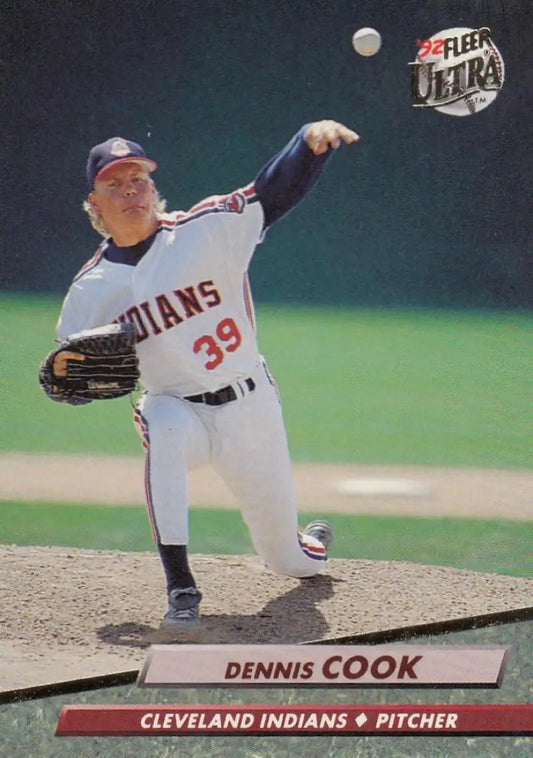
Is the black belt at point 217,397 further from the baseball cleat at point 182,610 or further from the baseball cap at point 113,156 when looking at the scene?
the baseball cap at point 113,156

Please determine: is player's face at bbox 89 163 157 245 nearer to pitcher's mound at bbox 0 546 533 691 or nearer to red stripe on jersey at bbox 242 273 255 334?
red stripe on jersey at bbox 242 273 255 334

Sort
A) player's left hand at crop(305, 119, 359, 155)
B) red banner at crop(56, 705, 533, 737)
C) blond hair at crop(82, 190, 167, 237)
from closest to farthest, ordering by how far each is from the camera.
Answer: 1. red banner at crop(56, 705, 533, 737)
2. player's left hand at crop(305, 119, 359, 155)
3. blond hair at crop(82, 190, 167, 237)

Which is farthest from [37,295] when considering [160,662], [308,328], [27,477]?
[160,662]

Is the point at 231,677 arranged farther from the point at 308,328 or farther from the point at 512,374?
the point at 512,374

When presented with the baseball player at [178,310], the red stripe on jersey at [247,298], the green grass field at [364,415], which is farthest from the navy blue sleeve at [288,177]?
the green grass field at [364,415]

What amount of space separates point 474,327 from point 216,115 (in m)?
1.20

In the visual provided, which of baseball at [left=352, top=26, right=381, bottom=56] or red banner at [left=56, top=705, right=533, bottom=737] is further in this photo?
baseball at [left=352, top=26, right=381, bottom=56]

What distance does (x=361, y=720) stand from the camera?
9.79 ft

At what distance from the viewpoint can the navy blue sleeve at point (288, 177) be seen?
3113 mm

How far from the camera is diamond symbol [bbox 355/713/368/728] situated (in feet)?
9.78

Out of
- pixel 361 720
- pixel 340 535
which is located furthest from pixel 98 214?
pixel 361 720

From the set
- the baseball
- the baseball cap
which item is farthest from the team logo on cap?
the baseball

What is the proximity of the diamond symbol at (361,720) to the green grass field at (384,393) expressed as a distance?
1093 millimetres

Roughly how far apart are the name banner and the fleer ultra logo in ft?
5.15
